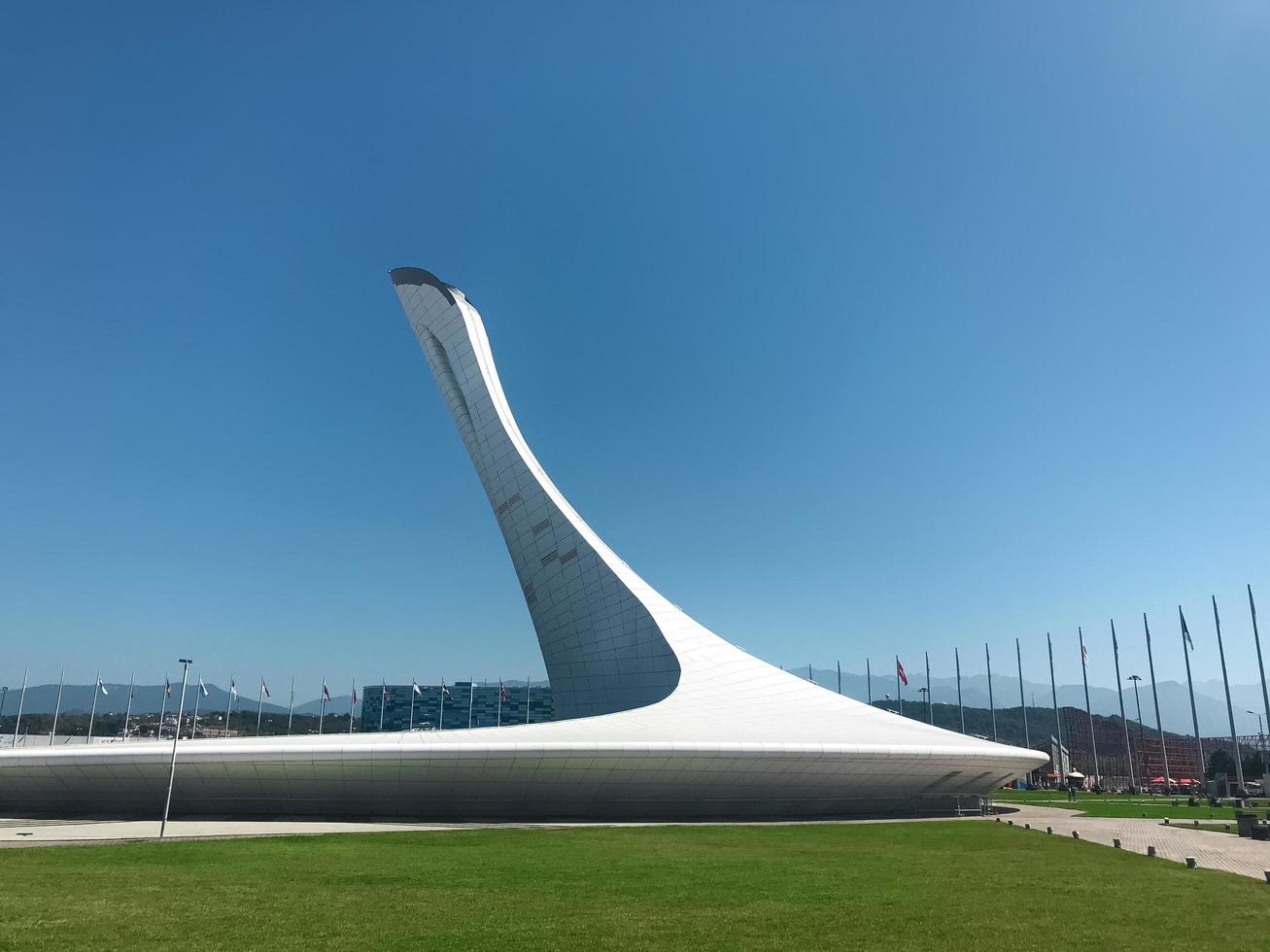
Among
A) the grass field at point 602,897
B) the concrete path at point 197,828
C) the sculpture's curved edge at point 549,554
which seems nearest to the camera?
the grass field at point 602,897

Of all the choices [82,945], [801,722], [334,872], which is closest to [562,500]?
[801,722]

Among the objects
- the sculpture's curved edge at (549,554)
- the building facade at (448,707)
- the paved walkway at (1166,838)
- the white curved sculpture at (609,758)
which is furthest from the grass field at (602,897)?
the building facade at (448,707)

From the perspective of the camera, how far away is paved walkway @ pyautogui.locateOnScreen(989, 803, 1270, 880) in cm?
1266

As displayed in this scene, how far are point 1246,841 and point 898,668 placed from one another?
28334 mm

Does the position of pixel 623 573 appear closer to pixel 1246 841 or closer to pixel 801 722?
pixel 801 722

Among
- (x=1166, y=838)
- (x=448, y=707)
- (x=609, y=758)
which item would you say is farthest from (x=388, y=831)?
(x=448, y=707)

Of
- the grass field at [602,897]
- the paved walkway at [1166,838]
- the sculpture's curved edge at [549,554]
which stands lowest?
the paved walkway at [1166,838]

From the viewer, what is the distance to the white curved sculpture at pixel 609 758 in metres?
16.6

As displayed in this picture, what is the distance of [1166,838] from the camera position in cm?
1669

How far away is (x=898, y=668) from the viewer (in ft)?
144

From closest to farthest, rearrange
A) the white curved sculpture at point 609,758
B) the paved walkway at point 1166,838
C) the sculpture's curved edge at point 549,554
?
the paved walkway at point 1166,838 < the white curved sculpture at point 609,758 < the sculpture's curved edge at point 549,554

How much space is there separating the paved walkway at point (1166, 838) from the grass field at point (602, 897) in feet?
4.14

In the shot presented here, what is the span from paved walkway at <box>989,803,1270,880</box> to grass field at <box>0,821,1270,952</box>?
1.26m

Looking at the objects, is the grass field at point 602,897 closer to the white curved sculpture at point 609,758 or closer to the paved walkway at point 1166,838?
the paved walkway at point 1166,838
